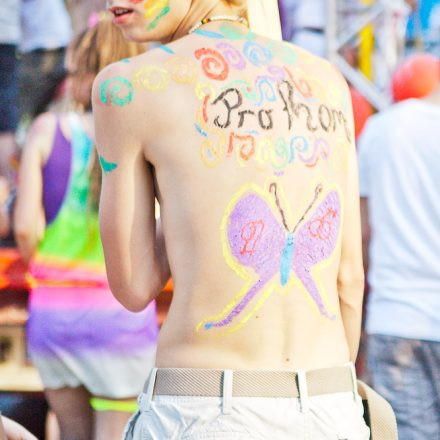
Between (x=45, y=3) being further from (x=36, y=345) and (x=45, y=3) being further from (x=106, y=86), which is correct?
(x=106, y=86)

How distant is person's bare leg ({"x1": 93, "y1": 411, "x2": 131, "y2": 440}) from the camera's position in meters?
3.68

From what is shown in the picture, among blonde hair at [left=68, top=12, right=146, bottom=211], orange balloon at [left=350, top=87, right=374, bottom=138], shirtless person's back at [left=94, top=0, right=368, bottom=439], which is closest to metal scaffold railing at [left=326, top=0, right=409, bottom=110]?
orange balloon at [left=350, top=87, right=374, bottom=138]

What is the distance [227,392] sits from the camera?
194 cm

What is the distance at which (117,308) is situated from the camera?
362 centimetres

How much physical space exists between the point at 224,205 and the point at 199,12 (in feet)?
1.60

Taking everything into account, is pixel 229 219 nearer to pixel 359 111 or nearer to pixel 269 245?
pixel 269 245

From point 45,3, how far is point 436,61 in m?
2.19

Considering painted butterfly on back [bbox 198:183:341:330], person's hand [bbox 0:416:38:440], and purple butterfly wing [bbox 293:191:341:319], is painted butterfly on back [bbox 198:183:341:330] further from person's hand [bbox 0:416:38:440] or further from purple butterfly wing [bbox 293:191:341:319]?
person's hand [bbox 0:416:38:440]

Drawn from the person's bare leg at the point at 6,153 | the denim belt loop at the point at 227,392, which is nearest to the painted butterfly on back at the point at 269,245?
the denim belt loop at the point at 227,392

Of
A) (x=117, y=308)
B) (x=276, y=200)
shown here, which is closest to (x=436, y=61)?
(x=117, y=308)

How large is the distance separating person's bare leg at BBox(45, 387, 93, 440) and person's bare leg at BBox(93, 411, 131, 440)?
61mm

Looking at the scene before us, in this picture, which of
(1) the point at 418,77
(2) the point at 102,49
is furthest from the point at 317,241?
(1) the point at 418,77

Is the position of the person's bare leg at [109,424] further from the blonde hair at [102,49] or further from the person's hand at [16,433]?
the person's hand at [16,433]

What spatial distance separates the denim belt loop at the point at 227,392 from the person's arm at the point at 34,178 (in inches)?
74.7
